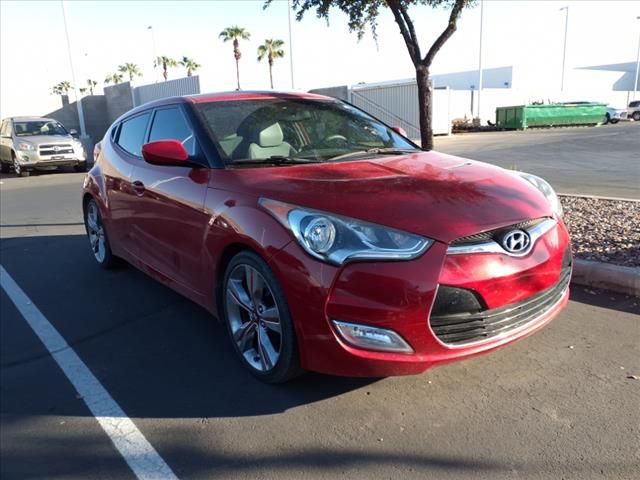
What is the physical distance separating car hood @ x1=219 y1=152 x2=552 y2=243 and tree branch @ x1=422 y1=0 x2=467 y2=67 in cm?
471

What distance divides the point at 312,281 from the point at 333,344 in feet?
1.08

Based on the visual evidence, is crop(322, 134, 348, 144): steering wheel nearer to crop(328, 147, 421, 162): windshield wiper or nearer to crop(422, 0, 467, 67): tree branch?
crop(328, 147, 421, 162): windshield wiper

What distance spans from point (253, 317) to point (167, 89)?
26537 millimetres

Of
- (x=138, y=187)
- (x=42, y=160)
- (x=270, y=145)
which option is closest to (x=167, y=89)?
(x=42, y=160)

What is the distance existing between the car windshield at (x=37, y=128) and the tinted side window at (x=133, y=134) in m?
13.9

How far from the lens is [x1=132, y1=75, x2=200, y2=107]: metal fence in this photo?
2522 cm

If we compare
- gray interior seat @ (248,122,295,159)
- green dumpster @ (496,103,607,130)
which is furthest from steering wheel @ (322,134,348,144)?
green dumpster @ (496,103,607,130)

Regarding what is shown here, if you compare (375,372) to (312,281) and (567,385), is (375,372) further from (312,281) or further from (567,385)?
(567,385)

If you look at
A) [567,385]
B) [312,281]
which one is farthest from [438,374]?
[312,281]

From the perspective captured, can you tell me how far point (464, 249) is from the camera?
2557 mm

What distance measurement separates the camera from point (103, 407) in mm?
3029

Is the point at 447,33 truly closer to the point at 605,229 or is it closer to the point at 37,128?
the point at 605,229

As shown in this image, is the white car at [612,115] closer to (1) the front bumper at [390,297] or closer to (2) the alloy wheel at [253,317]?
(1) the front bumper at [390,297]

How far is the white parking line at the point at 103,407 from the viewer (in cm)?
251
